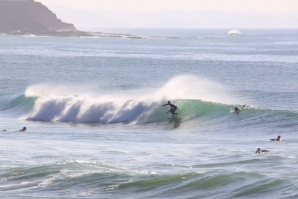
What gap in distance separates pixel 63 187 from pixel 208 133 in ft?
46.2

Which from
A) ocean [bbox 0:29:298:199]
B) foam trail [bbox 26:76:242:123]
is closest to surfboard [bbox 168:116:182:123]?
ocean [bbox 0:29:298:199]

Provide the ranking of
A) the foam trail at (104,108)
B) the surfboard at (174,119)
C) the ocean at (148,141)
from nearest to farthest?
1. the ocean at (148,141)
2. the surfboard at (174,119)
3. the foam trail at (104,108)

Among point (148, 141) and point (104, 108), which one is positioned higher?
point (104, 108)

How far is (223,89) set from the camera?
5706cm

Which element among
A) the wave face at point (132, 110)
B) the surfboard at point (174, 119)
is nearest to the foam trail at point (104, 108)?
the wave face at point (132, 110)

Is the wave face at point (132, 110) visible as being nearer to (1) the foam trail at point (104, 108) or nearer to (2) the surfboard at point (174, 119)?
(1) the foam trail at point (104, 108)

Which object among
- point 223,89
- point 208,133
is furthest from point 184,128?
point 223,89

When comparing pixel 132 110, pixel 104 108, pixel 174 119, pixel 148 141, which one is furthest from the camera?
pixel 104 108

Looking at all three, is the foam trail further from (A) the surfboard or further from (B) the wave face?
(A) the surfboard

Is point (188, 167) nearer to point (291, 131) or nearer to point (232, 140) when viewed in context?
point (232, 140)

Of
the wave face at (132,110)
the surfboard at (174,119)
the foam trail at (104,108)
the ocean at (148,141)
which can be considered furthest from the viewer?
the foam trail at (104,108)

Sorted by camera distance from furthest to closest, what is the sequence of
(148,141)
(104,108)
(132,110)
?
(104,108), (132,110), (148,141)

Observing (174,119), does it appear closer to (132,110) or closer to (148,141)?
(132,110)

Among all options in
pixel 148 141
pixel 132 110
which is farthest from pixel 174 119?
pixel 148 141
